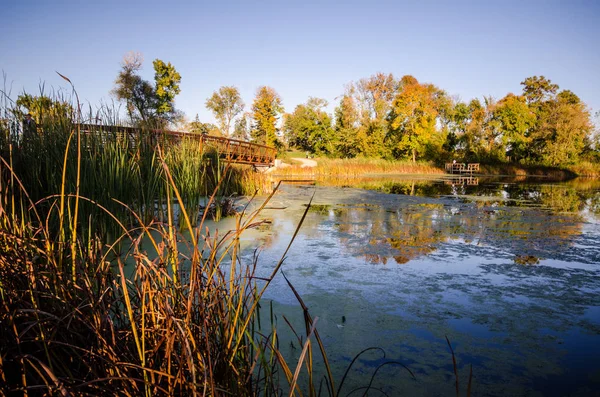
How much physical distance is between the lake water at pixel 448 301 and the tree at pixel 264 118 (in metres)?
33.1

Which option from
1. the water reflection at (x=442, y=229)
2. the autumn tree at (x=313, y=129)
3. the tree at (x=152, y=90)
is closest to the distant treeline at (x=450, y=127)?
the autumn tree at (x=313, y=129)

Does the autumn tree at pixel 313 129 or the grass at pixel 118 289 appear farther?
the autumn tree at pixel 313 129

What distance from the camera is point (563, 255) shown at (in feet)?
14.0

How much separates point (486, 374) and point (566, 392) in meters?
0.35

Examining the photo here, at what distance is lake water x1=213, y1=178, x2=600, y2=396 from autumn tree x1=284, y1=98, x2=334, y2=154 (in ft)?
107

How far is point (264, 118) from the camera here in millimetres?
38438

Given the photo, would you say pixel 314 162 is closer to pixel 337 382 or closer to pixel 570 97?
pixel 337 382

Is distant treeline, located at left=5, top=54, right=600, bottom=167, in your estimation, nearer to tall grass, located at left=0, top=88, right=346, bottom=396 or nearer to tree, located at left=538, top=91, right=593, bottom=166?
tree, located at left=538, top=91, right=593, bottom=166

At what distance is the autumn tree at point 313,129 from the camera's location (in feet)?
126

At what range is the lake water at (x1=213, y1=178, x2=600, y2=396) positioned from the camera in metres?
1.89

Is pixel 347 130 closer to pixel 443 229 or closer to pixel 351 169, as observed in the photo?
pixel 351 169

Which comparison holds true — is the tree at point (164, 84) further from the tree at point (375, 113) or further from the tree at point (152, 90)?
the tree at point (375, 113)

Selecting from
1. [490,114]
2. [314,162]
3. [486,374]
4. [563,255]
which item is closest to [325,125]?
[314,162]

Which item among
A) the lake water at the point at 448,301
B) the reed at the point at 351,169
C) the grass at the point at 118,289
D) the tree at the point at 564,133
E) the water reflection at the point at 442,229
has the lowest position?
the lake water at the point at 448,301
